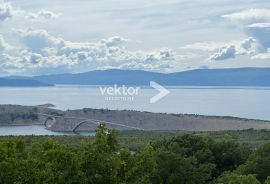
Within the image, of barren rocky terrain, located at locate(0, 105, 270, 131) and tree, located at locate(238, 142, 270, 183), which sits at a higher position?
barren rocky terrain, located at locate(0, 105, 270, 131)

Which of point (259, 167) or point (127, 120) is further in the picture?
point (127, 120)

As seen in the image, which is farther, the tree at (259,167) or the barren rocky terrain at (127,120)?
the barren rocky terrain at (127,120)

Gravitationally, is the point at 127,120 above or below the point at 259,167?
above

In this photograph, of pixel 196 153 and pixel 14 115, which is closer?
pixel 196 153

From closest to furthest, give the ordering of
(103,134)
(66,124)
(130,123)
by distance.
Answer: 1. (103,134)
2. (130,123)
3. (66,124)

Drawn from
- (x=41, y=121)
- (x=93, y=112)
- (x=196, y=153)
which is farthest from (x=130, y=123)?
(x=196, y=153)

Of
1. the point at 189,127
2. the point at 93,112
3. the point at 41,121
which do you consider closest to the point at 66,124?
the point at 93,112

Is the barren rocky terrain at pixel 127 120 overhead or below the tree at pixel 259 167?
overhead

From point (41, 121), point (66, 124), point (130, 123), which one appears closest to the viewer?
point (130, 123)

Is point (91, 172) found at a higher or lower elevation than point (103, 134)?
lower

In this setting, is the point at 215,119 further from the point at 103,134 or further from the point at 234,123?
the point at 103,134

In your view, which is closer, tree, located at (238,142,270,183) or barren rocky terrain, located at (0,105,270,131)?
tree, located at (238,142,270,183)
